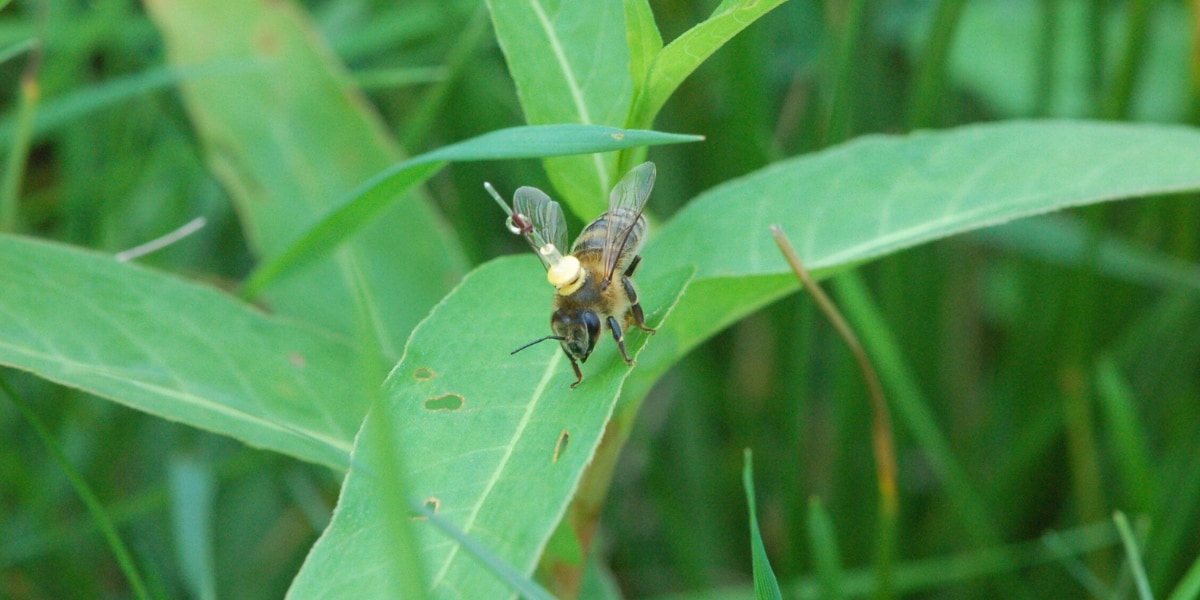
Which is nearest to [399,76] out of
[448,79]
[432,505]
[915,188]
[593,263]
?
[448,79]

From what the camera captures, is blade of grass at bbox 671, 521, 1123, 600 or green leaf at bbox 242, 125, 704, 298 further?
blade of grass at bbox 671, 521, 1123, 600

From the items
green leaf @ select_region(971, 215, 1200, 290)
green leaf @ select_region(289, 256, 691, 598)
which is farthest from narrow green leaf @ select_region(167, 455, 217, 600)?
green leaf @ select_region(971, 215, 1200, 290)

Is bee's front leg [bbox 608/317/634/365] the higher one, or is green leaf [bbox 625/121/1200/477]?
green leaf [bbox 625/121/1200/477]

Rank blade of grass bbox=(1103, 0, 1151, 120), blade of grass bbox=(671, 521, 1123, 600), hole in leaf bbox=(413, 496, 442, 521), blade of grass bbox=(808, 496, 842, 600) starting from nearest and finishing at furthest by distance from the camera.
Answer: hole in leaf bbox=(413, 496, 442, 521) < blade of grass bbox=(808, 496, 842, 600) < blade of grass bbox=(671, 521, 1123, 600) < blade of grass bbox=(1103, 0, 1151, 120)

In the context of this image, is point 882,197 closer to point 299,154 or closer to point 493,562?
point 493,562

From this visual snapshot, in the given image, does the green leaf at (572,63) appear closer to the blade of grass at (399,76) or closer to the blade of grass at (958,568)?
the blade of grass at (399,76)

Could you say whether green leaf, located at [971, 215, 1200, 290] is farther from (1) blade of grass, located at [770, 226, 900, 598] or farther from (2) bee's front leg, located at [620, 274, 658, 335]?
(2) bee's front leg, located at [620, 274, 658, 335]
